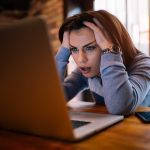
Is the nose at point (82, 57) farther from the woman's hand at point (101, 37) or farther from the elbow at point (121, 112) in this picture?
the elbow at point (121, 112)

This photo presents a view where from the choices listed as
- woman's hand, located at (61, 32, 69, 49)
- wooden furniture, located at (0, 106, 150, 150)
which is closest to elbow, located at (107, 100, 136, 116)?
wooden furniture, located at (0, 106, 150, 150)

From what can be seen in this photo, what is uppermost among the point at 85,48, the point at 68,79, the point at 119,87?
the point at 85,48

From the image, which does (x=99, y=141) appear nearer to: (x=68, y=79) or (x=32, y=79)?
(x=32, y=79)

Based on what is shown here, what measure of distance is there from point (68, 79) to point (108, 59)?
441mm

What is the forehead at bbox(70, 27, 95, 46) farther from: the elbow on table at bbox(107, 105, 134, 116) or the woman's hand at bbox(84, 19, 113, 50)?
the elbow on table at bbox(107, 105, 134, 116)

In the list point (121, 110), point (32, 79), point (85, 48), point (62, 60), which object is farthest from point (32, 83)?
point (62, 60)

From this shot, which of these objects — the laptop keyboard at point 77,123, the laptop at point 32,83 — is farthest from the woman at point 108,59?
the laptop at point 32,83

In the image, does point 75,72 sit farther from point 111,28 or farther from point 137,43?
point 137,43

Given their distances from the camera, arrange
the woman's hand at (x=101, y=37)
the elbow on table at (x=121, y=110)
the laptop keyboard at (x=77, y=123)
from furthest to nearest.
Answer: the woman's hand at (x=101, y=37), the elbow on table at (x=121, y=110), the laptop keyboard at (x=77, y=123)

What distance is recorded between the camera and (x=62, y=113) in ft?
1.74

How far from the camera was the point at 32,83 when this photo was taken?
1.74 ft

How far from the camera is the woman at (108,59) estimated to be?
0.95m

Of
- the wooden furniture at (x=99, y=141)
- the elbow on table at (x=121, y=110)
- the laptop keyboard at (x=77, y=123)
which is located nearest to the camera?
the wooden furniture at (x=99, y=141)

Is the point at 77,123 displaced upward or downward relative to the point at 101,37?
downward
